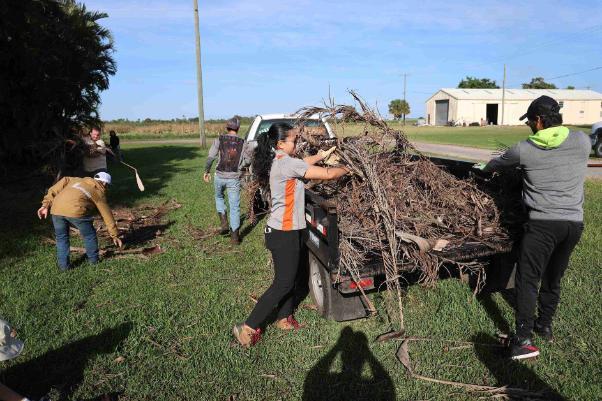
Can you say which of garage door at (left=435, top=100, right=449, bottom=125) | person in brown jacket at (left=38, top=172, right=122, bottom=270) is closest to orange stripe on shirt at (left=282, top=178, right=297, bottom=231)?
person in brown jacket at (left=38, top=172, right=122, bottom=270)

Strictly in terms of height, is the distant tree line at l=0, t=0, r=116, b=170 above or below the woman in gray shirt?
above

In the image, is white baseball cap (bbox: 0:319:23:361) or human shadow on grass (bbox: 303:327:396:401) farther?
human shadow on grass (bbox: 303:327:396:401)

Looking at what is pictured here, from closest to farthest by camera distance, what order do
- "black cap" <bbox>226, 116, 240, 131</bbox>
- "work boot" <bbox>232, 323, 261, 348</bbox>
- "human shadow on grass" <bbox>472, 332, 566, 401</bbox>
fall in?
"human shadow on grass" <bbox>472, 332, 566, 401</bbox>
"work boot" <bbox>232, 323, 261, 348</bbox>
"black cap" <bbox>226, 116, 240, 131</bbox>

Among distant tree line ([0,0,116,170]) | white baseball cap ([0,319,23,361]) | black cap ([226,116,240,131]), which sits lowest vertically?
white baseball cap ([0,319,23,361])

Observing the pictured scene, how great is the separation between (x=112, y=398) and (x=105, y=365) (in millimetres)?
482

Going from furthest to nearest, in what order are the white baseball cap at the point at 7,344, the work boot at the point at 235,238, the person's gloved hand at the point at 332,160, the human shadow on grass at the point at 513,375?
the work boot at the point at 235,238, the person's gloved hand at the point at 332,160, the human shadow on grass at the point at 513,375, the white baseball cap at the point at 7,344

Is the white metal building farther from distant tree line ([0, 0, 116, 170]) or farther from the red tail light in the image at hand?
the red tail light

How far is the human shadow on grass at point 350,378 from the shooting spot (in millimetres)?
3156

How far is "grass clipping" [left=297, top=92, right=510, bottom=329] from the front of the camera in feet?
12.4

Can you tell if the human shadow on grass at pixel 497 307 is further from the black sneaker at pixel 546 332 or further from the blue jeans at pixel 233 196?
the blue jeans at pixel 233 196

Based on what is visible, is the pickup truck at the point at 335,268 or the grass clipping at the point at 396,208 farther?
the grass clipping at the point at 396,208

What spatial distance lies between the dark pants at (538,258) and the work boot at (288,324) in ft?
6.39

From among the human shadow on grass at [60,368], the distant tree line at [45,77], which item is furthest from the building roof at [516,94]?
the human shadow on grass at [60,368]

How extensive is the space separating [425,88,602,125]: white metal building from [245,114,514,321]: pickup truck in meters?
60.8
